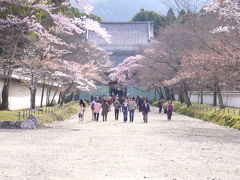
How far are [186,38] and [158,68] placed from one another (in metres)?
7.47

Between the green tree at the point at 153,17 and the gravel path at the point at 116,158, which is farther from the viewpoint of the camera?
the green tree at the point at 153,17

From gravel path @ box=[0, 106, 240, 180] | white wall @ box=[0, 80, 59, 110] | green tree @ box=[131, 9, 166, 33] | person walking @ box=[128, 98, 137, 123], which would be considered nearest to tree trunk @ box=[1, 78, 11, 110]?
white wall @ box=[0, 80, 59, 110]

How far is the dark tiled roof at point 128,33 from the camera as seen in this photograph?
80.8 meters

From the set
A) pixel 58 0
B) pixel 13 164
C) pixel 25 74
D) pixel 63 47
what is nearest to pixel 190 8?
pixel 58 0

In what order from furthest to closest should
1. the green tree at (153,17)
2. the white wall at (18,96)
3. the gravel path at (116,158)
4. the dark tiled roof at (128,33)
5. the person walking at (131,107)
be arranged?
the green tree at (153,17) → the dark tiled roof at (128,33) → the white wall at (18,96) → the person walking at (131,107) → the gravel path at (116,158)

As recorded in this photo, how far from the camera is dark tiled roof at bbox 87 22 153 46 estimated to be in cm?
8081

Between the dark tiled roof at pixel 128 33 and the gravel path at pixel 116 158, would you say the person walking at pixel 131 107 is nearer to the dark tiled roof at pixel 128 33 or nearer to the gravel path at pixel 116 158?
the gravel path at pixel 116 158

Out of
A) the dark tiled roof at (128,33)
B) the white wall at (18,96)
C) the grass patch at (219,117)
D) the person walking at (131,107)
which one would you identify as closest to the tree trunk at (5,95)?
the white wall at (18,96)

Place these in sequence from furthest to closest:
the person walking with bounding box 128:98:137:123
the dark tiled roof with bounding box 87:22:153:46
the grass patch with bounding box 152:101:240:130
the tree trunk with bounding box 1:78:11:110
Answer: the dark tiled roof with bounding box 87:22:153:46 < the person walking with bounding box 128:98:137:123 < the tree trunk with bounding box 1:78:11:110 < the grass patch with bounding box 152:101:240:130

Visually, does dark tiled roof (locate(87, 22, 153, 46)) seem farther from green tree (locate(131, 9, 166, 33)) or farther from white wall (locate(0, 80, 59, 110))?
white wall (locate(0, 80, 59, 110))

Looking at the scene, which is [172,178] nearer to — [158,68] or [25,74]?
[25,74]

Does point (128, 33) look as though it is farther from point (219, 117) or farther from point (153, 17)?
point (219, 117)

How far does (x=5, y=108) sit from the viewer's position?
90.3 ft

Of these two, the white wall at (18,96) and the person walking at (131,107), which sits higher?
the white wall at (18,96)
